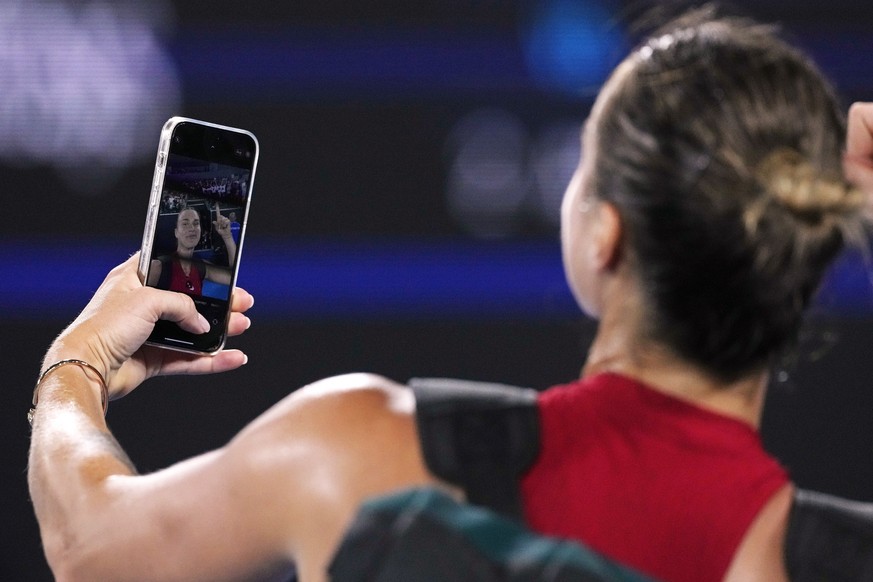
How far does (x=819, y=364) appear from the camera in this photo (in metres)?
2.21

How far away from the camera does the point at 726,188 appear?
68cm

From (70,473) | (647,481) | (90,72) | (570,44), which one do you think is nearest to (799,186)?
(647,481)

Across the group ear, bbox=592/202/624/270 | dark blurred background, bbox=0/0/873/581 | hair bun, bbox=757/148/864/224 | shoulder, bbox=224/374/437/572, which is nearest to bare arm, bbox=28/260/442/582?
shoulder, bbox=224/374/437/572

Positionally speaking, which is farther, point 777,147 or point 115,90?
point 115,90

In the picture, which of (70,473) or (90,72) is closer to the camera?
(70,473)

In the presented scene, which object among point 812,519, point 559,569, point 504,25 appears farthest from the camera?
point 504,25

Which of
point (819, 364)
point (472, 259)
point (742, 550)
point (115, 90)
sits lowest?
point (819, 364)

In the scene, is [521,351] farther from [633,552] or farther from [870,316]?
[633,552]

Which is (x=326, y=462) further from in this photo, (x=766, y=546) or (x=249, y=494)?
(x=766, y=546)

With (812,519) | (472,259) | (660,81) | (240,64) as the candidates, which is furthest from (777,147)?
(240,64)

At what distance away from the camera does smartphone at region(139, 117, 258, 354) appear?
1.06 m

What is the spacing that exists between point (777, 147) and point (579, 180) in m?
0.14

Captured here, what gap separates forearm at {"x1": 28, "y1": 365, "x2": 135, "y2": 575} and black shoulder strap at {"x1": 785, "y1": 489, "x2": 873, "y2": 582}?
44 cm

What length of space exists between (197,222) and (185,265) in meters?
0.04
